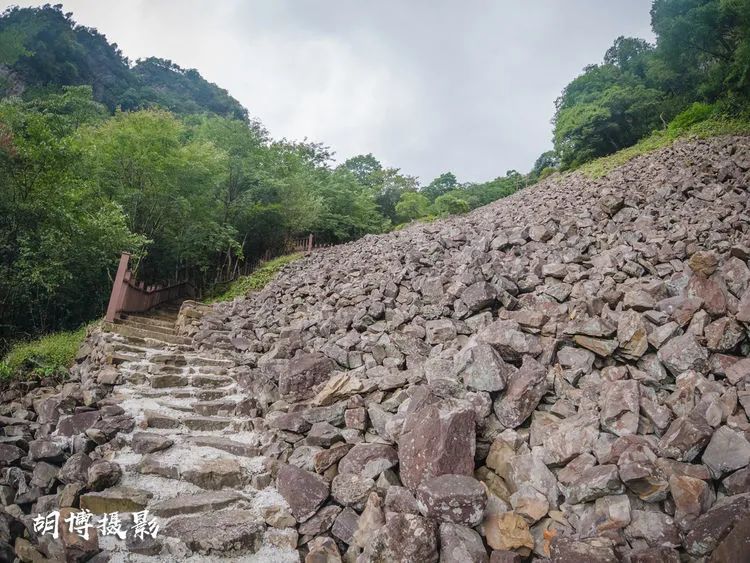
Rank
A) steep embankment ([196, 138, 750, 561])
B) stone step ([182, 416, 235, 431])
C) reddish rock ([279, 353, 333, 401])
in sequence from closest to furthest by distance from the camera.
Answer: steep embankment ([196, 138, 750, 561]) → stone step ([182, 416, 235, 431]) → reddish rock ([279, 353, 333, 401])

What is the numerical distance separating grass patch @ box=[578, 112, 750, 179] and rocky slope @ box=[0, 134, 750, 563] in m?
9.38

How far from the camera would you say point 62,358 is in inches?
306

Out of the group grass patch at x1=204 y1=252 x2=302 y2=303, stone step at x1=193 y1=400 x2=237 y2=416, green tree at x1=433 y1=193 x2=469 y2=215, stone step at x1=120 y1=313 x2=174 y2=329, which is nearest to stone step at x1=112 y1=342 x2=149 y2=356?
stone step at x1=120 y1=313 x2=174 y2=329

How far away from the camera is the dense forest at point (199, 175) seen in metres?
8.82

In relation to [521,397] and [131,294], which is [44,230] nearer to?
[131,294]

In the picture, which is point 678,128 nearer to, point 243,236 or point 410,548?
point 243,236

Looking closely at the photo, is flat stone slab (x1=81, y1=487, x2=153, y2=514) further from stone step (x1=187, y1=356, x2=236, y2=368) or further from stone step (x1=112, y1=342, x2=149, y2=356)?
stone step (x1=112, y1=342, x2=149, y2=356)

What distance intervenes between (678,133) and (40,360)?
2487 cm

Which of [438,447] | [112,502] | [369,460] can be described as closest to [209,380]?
[112,502]

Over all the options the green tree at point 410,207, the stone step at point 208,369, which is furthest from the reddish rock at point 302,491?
the green tree at point 410,207

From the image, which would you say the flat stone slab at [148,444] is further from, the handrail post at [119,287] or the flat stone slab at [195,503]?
the handrail post at [119,287]

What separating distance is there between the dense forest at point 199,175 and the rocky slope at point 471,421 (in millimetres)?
3347

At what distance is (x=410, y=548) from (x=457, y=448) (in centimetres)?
98

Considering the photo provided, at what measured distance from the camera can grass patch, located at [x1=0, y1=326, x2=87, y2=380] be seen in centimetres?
728
